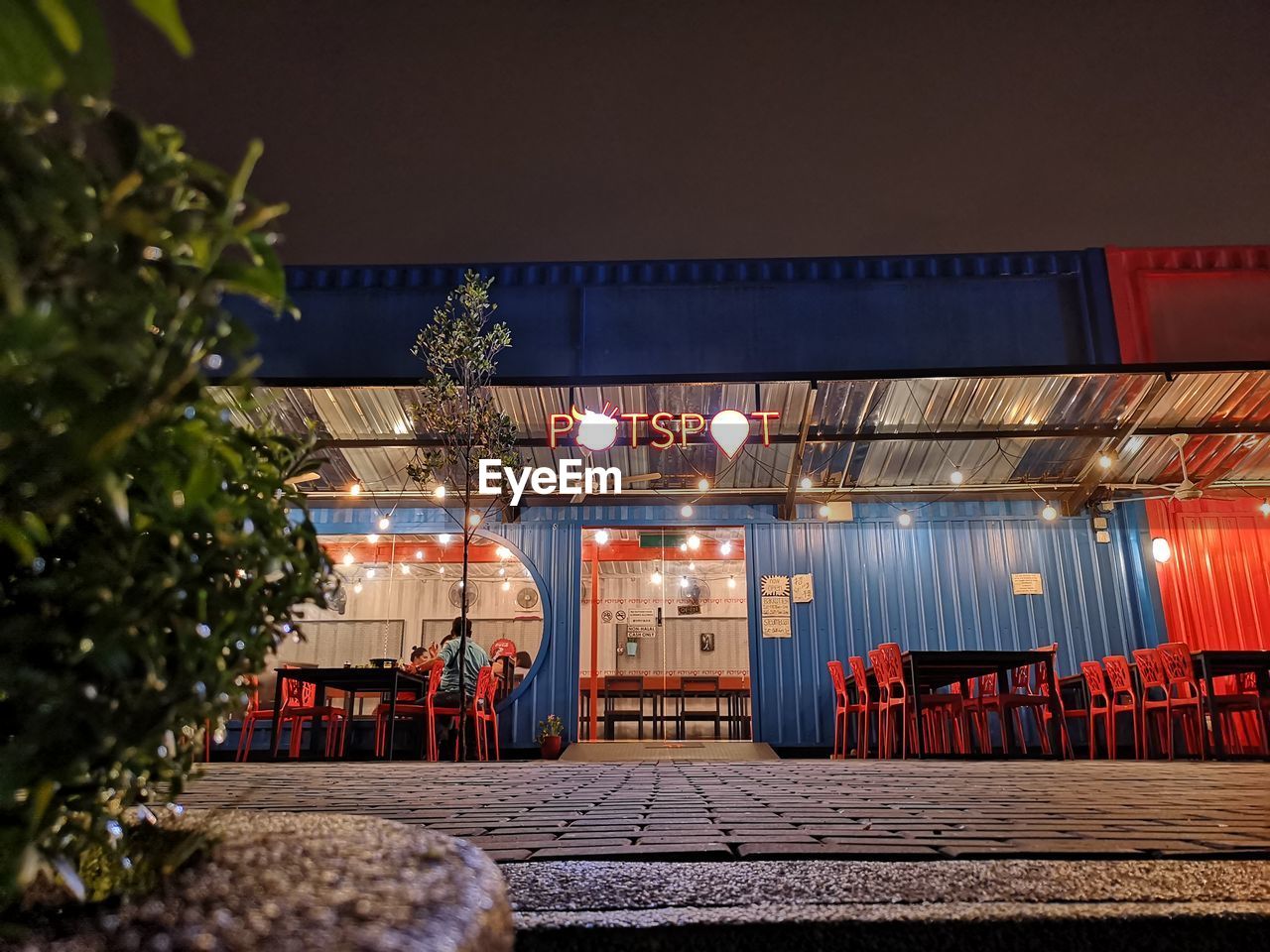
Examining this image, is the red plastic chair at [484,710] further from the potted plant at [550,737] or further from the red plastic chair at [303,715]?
the red plastic chair at [303,715]

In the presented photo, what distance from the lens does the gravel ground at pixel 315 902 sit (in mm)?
545

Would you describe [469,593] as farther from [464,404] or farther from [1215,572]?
[1215,572]

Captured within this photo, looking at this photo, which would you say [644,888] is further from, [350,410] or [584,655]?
[584,655]

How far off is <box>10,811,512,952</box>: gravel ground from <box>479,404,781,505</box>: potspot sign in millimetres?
8120

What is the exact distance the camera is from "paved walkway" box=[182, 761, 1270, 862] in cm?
138

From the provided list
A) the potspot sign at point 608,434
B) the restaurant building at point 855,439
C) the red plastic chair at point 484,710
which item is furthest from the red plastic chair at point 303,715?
the potspot sign at point 608,434

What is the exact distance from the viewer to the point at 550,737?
10031mm

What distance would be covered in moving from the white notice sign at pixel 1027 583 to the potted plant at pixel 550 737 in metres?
6.14

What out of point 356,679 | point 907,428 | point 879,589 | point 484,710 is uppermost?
point 907,428

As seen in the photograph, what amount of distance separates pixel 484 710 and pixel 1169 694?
6.72 m

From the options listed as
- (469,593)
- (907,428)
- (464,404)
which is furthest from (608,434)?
(469,593)

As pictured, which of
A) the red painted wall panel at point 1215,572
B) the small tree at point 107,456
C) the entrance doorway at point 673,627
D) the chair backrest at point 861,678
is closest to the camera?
the small tree at point 107,456

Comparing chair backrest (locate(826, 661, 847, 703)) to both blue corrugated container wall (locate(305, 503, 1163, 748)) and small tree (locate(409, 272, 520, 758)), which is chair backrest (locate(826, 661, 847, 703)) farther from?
small tree (locate(409, 272, 520, 758))

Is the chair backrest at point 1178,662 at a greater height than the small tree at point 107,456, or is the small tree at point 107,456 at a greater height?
the chair backrest at point 1178,662
